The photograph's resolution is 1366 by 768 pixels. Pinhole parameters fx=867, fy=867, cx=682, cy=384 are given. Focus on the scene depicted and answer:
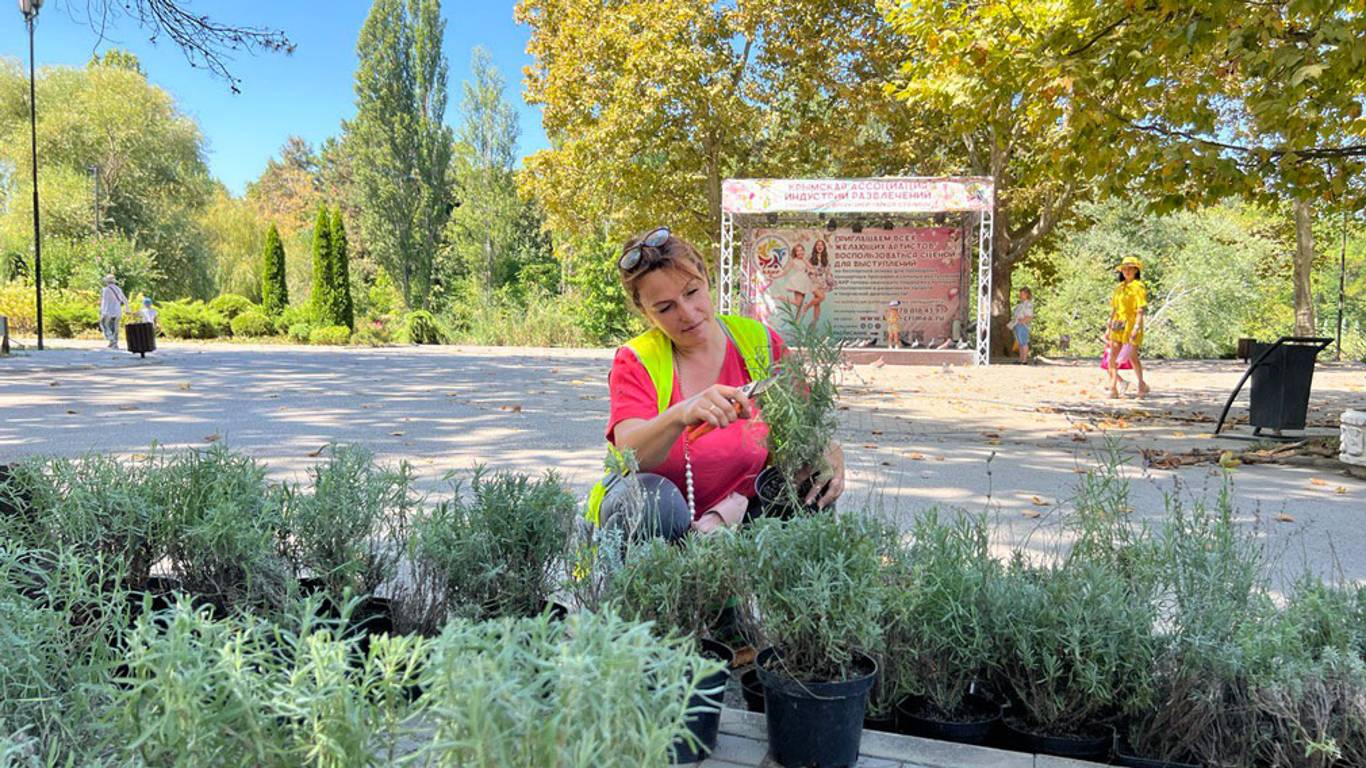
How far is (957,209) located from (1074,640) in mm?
→ 15338

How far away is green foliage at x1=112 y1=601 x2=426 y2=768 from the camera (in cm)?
105

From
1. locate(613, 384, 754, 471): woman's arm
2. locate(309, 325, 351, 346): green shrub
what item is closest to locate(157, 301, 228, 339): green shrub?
locate(309, 325, 351, 346): green shrub

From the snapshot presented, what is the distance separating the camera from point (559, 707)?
0.92 m

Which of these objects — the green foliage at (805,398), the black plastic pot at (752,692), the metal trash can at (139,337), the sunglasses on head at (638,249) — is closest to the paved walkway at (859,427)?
the green foliage at (805,398)

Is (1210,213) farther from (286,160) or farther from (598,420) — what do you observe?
(286,160)

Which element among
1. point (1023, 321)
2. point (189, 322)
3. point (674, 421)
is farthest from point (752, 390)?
point (189, 322)

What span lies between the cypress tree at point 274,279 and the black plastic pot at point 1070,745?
1212 inches

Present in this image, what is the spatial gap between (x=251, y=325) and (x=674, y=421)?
27.8 metres

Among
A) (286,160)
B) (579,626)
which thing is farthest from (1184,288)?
(286,160)

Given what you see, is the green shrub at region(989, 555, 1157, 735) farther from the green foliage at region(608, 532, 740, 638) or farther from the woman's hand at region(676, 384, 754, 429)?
the woman's hand at region(676, 384, 754, 429)

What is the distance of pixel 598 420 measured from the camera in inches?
340

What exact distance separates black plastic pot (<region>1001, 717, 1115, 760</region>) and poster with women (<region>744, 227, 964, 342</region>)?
16.8m

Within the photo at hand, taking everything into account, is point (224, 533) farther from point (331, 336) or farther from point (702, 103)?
point (331, 336)

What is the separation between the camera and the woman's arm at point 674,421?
7.51ft
